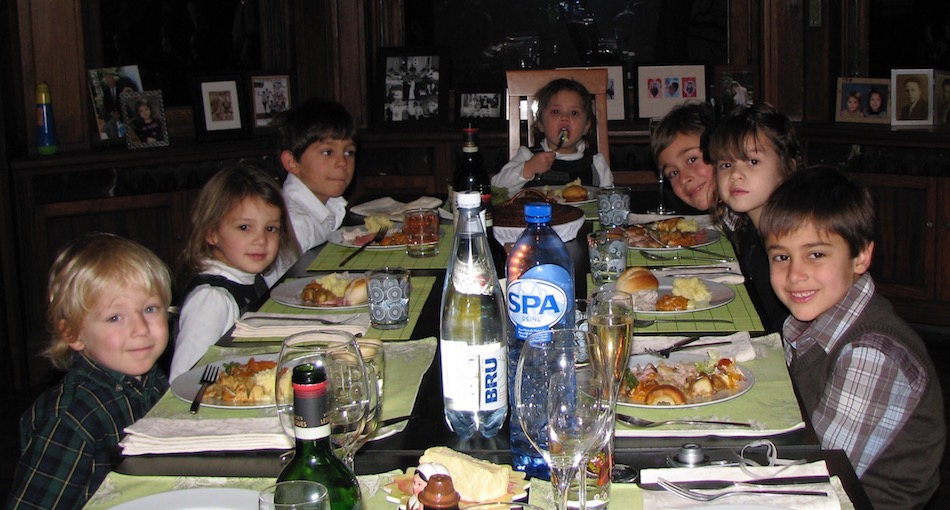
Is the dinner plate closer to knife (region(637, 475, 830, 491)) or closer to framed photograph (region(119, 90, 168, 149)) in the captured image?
knife (region(637, 475, 830, 491))

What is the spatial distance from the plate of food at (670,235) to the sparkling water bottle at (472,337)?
1220mm

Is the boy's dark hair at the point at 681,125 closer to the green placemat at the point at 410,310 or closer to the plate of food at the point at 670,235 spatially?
the plate of food at the point at 670,235

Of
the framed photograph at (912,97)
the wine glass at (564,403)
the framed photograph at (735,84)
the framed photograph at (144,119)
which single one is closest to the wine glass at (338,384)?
the wine glass at (564,403)

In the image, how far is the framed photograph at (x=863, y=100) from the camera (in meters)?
4.64

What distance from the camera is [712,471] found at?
1291mm

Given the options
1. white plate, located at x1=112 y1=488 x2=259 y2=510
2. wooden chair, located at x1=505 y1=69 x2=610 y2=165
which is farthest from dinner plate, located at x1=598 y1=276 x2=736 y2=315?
wooden chair, located at x1=505 y1=69 x2=610 y2=165

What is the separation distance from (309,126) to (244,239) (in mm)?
937

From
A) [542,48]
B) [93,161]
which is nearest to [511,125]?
[542,48]

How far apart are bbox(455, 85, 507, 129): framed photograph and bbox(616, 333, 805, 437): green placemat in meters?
3.54

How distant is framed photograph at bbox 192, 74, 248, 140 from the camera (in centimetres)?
459

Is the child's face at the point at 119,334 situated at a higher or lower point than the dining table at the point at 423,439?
higher

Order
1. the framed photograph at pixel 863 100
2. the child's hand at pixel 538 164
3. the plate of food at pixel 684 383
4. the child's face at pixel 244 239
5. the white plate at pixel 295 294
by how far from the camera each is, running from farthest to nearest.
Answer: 1. the framed photograph at pixel 863 100
2. the child's hand at pixel 538 164
3. the child's face at pixel 244 239
4. the white plate at pixel 295 294
5. the plate of food at pixel 684 383

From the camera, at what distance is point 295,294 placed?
2330mm

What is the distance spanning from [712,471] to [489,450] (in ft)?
1.00
